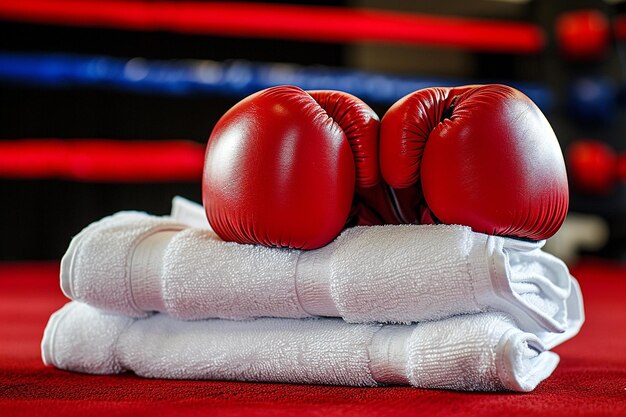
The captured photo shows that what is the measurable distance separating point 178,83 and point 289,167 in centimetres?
241

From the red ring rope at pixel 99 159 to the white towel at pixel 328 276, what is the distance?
2169mm

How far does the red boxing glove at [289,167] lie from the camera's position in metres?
0.92

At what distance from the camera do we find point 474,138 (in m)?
0.87

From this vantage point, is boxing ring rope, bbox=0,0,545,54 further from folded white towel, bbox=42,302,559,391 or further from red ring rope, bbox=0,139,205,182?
folded white towel, bbox=42,302,559,391

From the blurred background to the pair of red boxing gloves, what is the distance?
2340 mm

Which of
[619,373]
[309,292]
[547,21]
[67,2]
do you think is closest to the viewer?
[309,292]

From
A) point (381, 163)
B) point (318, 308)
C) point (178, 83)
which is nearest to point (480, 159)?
point (381, 163)

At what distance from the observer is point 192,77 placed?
326cm

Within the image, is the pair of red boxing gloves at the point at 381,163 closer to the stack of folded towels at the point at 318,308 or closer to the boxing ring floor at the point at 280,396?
the stack of folded towels at the point at 318,308

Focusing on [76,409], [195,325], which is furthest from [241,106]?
[76,409]

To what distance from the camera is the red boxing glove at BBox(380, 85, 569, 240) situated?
2.85 feet

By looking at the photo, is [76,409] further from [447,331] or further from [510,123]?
[510,123]

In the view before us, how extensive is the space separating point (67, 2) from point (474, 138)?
261 centimetres

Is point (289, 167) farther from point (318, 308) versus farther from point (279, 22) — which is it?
point (279, 22)
